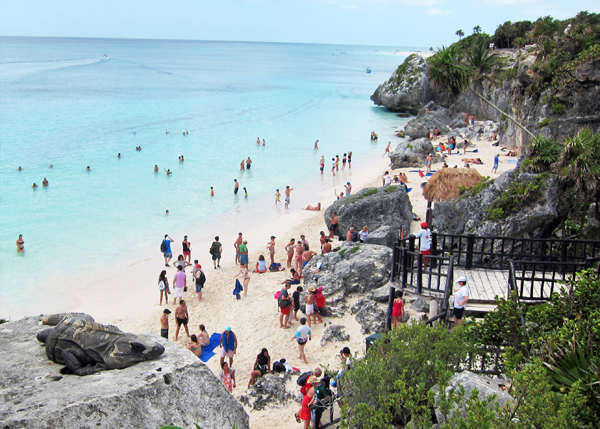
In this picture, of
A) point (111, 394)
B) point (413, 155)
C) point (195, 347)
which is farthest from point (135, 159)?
point (111, 394)

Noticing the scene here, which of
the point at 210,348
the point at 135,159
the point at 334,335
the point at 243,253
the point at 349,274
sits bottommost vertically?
the point at 210,348

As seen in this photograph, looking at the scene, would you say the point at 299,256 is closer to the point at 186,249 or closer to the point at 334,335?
the point at 186,249

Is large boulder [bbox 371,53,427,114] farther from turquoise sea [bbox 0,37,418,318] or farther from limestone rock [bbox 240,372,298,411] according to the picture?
limestone rock [bbox 240,372,298,411]

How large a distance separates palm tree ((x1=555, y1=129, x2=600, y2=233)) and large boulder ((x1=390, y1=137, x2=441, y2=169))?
1915 cm

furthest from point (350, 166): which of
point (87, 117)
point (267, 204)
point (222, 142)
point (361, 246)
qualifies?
point (87, 117)

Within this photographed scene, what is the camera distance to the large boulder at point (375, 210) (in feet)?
64.0

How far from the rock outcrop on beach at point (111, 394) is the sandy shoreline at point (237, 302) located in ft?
10.4

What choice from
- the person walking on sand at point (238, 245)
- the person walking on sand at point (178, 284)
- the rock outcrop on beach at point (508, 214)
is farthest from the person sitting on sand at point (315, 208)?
the person walking on sand at point (178, 284)

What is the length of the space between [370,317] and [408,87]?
171ft

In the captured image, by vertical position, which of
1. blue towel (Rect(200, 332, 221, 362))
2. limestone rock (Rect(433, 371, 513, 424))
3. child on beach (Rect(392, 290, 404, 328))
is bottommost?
blue towel (Rect(200, 332, 221, 362))

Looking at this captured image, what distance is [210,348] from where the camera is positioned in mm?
12719

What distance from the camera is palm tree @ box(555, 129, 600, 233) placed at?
12.4 m

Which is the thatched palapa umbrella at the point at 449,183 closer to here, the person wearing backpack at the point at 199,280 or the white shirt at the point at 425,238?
the white shirt at the point at 425,238

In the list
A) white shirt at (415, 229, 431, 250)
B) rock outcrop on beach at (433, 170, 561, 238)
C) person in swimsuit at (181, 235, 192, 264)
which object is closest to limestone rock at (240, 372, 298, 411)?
white shirt at (415, 229, 431, 250)
